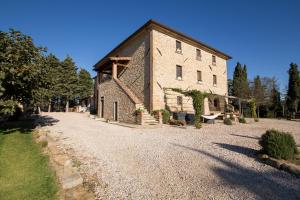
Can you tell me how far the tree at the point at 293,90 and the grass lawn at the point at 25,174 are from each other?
3576 cm

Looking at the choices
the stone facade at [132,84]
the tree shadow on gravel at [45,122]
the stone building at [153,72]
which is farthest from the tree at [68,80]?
the tree shadow on gravel at [45,122]

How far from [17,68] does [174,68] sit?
40.0ft

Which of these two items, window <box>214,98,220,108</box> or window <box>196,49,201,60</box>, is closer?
window <box>196,49,201,60</box>

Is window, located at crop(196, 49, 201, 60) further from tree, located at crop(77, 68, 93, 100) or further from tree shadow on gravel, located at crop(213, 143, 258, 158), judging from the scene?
tree, located at crop(77, 68, 93, 100)

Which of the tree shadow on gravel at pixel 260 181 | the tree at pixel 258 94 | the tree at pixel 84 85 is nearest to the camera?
the tree shadow on gravel at pixel 260 181

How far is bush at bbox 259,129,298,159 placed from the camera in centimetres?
502

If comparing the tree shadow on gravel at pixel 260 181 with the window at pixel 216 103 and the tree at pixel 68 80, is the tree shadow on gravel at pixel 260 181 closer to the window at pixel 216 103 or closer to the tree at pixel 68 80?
the window at pixel 216 103

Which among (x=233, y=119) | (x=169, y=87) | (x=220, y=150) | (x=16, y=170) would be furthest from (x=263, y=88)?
(x=16, y=170)

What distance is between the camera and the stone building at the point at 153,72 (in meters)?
15.4

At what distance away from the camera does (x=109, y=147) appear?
6.91m

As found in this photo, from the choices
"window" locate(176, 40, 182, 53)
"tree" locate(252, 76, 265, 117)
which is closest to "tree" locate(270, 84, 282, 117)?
"tree" locate(252, 76, 265, 117)

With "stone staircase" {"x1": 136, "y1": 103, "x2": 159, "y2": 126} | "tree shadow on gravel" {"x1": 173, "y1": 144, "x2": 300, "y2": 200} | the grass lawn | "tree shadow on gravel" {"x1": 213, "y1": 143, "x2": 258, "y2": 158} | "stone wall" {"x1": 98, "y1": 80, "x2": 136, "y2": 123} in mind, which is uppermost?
"stone wall" {"x1": 98, "y1": 80, "x2": 136, "y2": 123}

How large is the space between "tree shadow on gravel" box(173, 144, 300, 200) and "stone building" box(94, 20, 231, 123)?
9.26 meters

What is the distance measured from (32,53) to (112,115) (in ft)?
29.0
